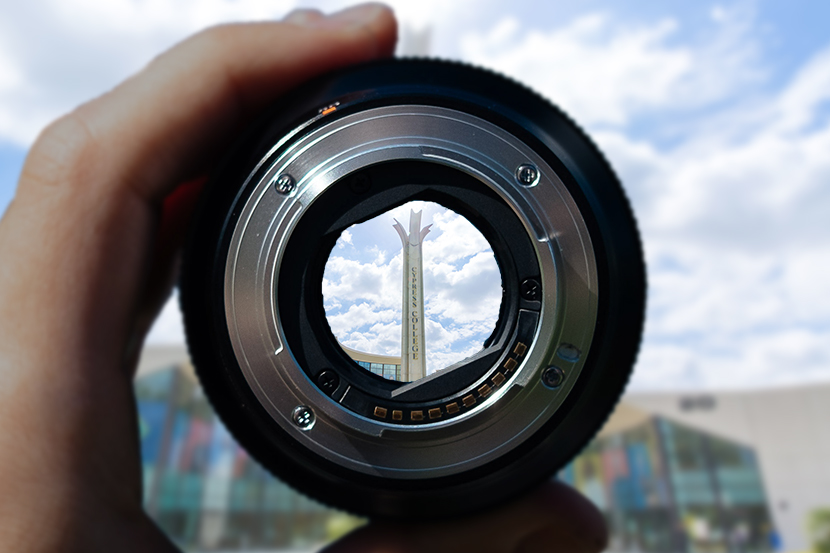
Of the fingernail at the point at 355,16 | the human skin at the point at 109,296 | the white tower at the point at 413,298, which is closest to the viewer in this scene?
the white tower at the point at 413,298

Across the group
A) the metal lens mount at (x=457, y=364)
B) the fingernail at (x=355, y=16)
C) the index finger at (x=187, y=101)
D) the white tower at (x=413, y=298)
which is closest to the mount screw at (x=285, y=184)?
the metal lens mount at (x=457, y=364)

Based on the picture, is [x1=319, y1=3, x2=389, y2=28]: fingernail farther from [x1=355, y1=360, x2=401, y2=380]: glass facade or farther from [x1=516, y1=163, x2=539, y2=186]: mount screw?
[x1=355, y1=360, x2=401, y2=380]: glass facade

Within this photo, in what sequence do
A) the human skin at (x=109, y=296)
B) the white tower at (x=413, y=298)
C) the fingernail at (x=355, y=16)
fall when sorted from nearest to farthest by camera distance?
the white tower at (x=413, y=298) → the human skin at (x=109, y=296) → the fingernail at (x=355, y=16)

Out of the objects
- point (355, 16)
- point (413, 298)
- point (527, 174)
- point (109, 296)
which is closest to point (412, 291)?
point (413, 298)

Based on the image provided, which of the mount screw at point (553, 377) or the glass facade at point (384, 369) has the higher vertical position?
the glass facade at point (384, 369)

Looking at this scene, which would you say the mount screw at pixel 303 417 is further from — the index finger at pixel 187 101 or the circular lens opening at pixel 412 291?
the index finger at pixel 187 101

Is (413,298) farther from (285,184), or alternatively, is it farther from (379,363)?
(285,184)
